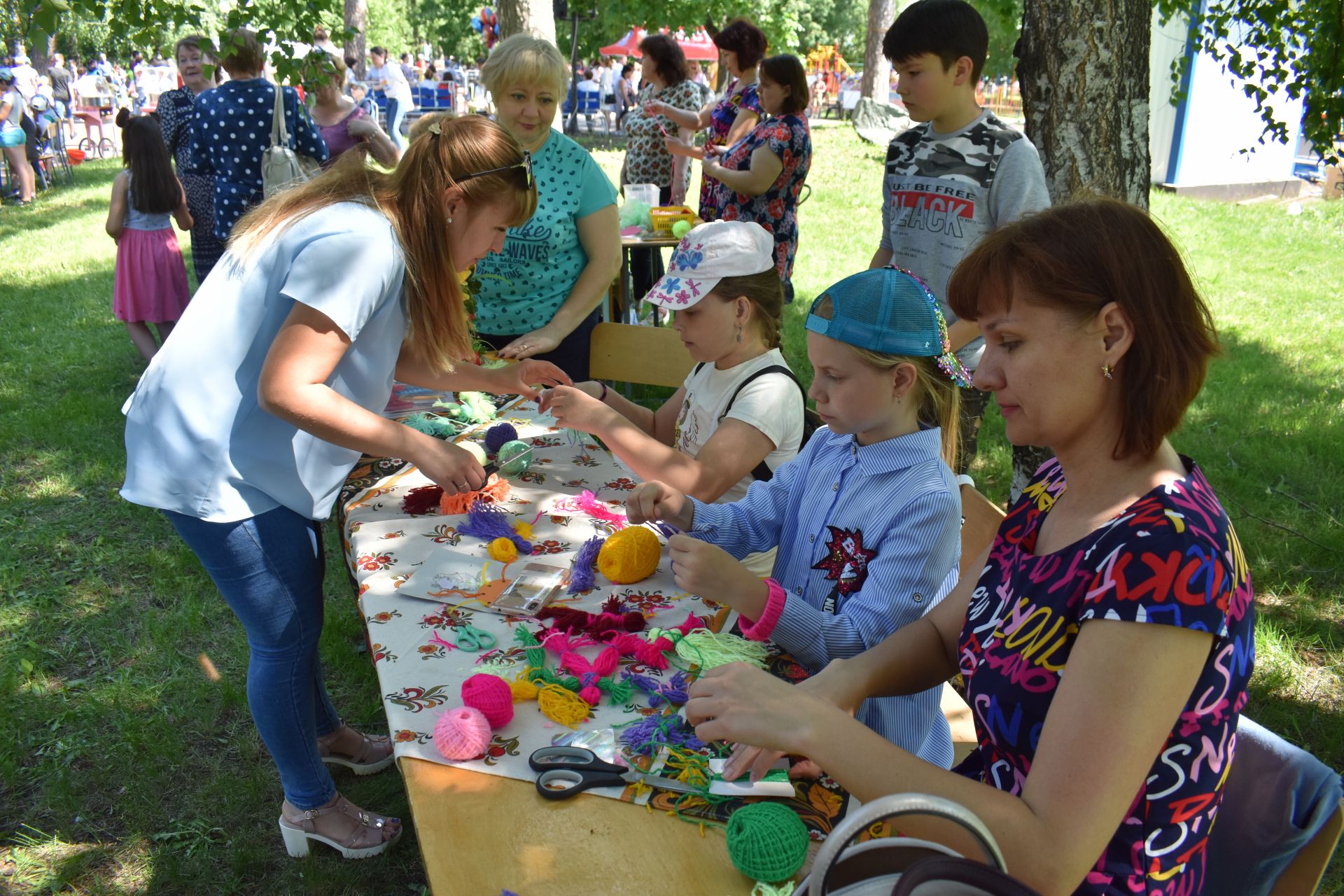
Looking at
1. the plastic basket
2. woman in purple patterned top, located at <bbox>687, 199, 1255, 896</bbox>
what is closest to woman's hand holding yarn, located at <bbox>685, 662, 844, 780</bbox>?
woman in purple patterned top, located at <bbox>687, 199, 1255, 896</bbox>

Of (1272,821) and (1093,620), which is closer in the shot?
(1093,620)

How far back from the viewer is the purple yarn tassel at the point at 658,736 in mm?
1397

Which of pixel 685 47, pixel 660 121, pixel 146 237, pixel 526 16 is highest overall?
pixel 685 47

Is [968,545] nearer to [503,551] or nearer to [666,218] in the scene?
[503,551]

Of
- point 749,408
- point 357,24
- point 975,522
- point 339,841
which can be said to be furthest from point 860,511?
point 357,24

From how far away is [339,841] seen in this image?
227 centimetres

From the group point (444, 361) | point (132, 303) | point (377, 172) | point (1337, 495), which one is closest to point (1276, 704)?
point (1337, 495)

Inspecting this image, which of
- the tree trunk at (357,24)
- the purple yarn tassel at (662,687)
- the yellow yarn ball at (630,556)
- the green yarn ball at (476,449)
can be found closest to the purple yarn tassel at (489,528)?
the yellow yarn ball at (630,556)

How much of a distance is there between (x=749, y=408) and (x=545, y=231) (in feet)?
4.67

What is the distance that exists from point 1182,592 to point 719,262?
1.51 meters

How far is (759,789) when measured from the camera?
1.29 m

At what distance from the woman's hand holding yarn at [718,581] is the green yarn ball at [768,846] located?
496 millimetres

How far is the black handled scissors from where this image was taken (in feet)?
4.26

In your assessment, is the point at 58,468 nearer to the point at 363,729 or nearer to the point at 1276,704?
the point at 363,729
